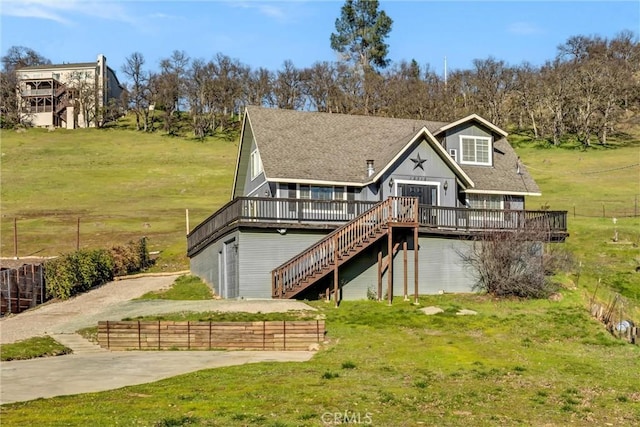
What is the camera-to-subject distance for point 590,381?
2088 centimetres

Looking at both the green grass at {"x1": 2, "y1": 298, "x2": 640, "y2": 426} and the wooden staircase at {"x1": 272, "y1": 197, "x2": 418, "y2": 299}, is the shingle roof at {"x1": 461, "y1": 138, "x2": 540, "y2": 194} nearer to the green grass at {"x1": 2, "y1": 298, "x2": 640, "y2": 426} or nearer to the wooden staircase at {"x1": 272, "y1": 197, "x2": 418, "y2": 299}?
the wooden staircase at {"x1": 272, "y1": 197, "x2": 418, "y2": 299}

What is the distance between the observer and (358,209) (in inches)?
1476

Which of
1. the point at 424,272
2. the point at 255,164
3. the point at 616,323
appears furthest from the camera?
the point at 255,164

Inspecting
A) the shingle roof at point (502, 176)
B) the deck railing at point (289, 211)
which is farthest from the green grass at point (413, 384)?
the shingle roof at point (502, 176)

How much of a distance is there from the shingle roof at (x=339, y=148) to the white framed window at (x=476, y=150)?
47 cm

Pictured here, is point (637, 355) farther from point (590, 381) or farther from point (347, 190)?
point (347, 190)

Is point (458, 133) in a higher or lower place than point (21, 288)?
A: higher

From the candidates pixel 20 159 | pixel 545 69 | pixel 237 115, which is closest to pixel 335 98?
pixel 237 115

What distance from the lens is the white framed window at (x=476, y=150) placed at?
42912 mm

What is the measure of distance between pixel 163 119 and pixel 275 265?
9873 cm

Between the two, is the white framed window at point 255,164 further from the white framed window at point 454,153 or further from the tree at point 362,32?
the tree at point 362,32

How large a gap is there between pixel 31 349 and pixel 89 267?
18445 millimetres

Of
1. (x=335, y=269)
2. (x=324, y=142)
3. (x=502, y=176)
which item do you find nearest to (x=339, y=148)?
(x=324, y=142)

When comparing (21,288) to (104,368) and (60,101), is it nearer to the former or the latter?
(104,368)
